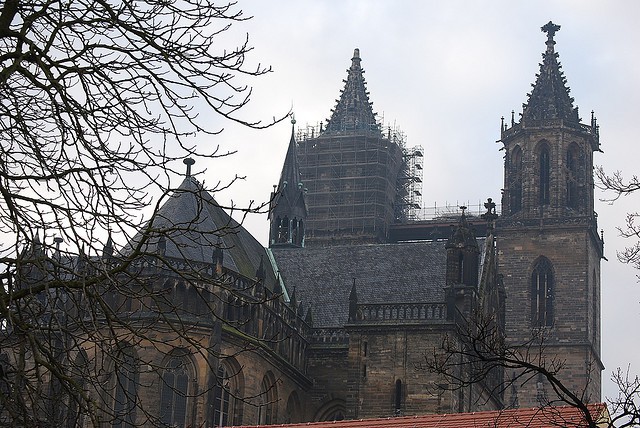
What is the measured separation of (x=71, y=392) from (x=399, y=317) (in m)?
30.7

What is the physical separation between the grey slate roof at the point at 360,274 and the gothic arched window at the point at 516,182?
16.6 meters

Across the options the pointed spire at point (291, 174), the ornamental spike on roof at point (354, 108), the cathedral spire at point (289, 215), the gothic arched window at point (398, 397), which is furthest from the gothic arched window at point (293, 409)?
the ornamental spike on roof at point (354, 108)

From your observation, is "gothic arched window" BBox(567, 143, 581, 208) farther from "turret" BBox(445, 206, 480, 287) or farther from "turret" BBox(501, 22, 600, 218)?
"turret" BBox(445, 206, 480, 287)

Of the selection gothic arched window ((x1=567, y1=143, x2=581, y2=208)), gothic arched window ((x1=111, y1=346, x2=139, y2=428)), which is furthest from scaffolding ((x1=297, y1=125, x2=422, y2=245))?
gothic arched window ((x1=111, y1=346, x2=139, y2=428))

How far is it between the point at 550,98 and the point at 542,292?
9938mm

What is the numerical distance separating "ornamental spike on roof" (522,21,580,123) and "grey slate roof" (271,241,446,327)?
19461 mm

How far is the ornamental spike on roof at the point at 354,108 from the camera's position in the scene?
71000 millimetres

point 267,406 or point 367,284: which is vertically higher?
point 367,284

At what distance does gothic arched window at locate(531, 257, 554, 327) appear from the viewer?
61.3 metres

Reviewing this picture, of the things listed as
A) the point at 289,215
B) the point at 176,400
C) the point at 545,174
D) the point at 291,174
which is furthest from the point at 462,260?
the point at 545,174

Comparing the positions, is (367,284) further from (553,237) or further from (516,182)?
(516,182)

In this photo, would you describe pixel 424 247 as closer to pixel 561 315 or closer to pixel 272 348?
pixel 272 348

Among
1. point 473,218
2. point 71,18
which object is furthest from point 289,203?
point 71,18

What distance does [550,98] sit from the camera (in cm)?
6512
